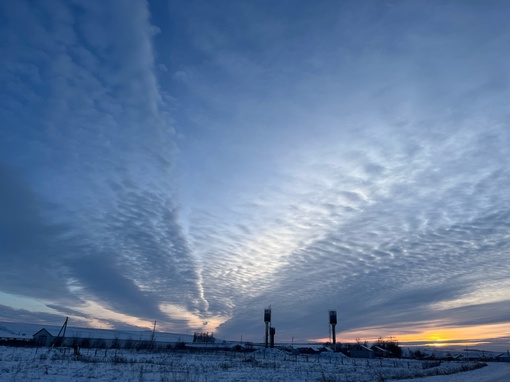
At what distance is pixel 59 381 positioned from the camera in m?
20.2

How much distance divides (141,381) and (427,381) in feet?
76.1

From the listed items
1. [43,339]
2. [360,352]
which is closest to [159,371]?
[43,339]

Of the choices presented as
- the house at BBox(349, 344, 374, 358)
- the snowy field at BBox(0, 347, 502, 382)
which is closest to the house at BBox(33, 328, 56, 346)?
the snowy field at BBox(0, 347, 502, 382)

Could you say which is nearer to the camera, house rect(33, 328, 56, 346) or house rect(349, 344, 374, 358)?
house rect(33, 328, 56, 346)

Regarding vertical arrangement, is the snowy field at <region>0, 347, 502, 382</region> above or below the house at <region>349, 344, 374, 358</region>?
below

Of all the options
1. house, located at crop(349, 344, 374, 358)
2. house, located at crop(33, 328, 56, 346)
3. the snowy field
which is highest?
house, located at crop(349, 344, 374, 358)

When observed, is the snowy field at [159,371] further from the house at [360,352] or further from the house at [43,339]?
the house at [360,352]

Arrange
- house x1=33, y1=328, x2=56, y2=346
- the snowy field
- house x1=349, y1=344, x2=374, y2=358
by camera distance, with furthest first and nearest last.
A: house x1=349, y1=344, x2=374, y2=358
house x1=33, y1=328, x2=56, y2=346
the snowy field

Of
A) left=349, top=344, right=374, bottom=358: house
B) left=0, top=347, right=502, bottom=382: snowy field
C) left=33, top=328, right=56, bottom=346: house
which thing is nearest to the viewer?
left=0, top=347, right=502, bottom=382: snowy field

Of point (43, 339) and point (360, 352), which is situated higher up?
point (360, 352)

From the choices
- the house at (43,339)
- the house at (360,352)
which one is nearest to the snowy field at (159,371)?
the house at (43,339)

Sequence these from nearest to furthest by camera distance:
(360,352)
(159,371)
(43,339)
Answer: (159,371), (43,339), (360,352)

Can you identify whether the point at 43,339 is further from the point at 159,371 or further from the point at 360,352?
the point at 159,371

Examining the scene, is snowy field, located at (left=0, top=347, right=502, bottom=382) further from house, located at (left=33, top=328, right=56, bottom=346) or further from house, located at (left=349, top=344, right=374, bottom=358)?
house, located at (left=349, top=344, right=374, bottom=358)
